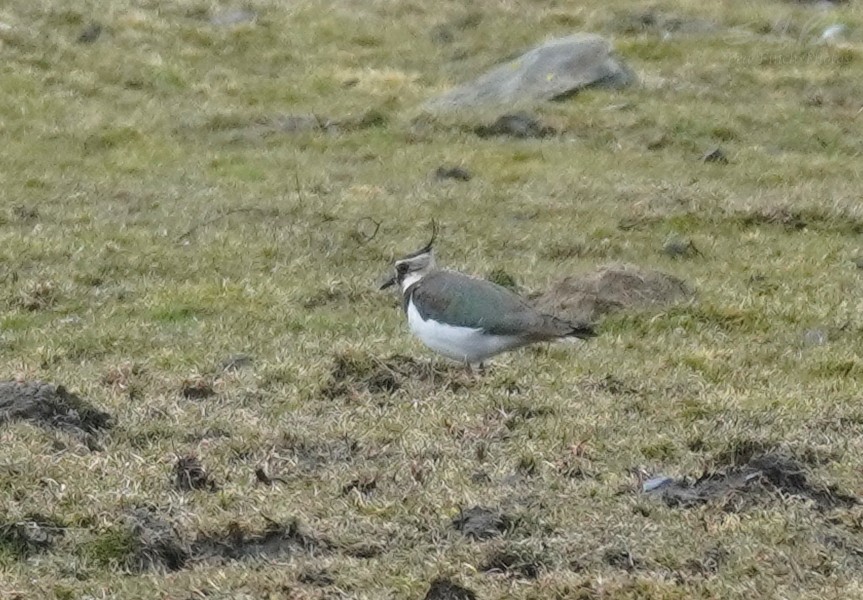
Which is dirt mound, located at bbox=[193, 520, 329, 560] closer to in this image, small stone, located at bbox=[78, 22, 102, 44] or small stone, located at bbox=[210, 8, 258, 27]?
small stone, located at bbox=[78, 22, 102, 44]

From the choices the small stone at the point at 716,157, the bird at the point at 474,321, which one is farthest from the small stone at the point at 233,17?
the bird at the point at 474,321

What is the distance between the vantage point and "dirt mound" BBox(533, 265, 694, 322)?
13.4m

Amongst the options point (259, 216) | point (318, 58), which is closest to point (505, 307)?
point (259, 216)

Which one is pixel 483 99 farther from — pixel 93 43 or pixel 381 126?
pixel 93 43

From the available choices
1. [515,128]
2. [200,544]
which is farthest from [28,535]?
[515,128]

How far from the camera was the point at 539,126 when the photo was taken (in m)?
22.4

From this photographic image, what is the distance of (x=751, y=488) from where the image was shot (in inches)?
A: 296

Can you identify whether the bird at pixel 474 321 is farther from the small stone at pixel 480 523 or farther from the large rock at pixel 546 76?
the large rock at pixel 546 76

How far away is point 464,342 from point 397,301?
3518mm

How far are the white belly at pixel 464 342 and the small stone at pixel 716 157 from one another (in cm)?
1071

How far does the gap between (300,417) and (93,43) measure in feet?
60.2

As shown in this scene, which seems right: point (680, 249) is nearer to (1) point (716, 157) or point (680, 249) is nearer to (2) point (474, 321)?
(1) point (716, 157)

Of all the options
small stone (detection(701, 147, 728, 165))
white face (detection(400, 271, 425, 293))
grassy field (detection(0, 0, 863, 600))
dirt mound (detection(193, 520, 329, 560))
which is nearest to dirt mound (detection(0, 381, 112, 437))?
grassy field (detection(0, 0, 863, 600))

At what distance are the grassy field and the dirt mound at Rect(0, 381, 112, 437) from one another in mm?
135
